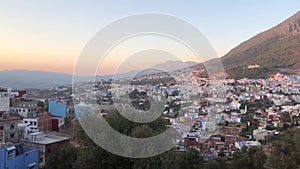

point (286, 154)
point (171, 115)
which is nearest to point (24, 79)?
point (171, 115)

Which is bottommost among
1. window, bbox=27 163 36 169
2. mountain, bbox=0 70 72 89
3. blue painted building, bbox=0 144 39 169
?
window, bbox=27 163 36 169

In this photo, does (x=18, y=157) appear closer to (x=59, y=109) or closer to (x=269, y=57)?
(x=59, y=109)

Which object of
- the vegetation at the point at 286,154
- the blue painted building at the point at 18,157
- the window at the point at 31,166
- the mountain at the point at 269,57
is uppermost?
the mountain at the point at 269,57

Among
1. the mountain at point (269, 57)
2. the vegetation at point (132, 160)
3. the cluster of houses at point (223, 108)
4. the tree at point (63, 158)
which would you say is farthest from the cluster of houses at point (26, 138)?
the mountain at point (269, 57)

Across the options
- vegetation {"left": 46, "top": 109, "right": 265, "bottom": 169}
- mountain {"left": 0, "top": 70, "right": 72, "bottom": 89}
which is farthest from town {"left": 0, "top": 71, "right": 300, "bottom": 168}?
mountain {"left": 0, "top": 70, "right": 72, "bottom": 89}

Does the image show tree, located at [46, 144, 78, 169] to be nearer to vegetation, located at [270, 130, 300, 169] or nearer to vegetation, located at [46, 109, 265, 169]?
vegetation, located at [46, 109, 265, 169]

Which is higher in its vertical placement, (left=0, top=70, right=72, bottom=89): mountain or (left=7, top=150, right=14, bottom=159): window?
(left=0, top=70, right=72, bottom=89): mountain

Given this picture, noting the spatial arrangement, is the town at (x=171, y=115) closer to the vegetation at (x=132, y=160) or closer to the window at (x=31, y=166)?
the window at (x=31, y=166)
